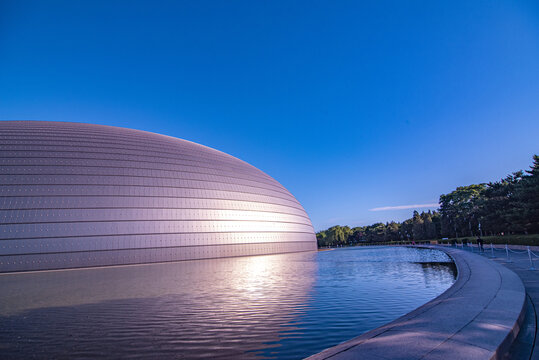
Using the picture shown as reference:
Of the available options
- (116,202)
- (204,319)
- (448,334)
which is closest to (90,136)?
(116,202)

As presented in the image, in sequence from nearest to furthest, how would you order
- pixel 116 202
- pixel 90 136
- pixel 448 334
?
1. pixel 448 334
2. pixel 116 202
3. pixel 90 136

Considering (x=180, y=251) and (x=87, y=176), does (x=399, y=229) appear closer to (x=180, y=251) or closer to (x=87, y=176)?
(x=180, y=251)

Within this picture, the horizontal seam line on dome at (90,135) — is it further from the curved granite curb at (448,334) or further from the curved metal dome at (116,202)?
the curved granite curb at (448,334)

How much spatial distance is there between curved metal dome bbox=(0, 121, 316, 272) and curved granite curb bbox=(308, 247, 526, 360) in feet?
79.5

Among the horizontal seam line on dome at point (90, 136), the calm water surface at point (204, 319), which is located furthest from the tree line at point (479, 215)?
the horizontal seam line on dome at point (90, 136)

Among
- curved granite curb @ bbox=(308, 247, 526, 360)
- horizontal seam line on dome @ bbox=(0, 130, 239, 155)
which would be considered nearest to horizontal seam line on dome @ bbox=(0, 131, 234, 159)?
horizontal seam line on dome @ bbox=(0, 130, 239, 155)

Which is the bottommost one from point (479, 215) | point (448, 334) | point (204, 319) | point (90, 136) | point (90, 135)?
point (204, 319)

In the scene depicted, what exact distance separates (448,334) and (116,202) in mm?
26312

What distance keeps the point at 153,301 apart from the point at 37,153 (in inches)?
985

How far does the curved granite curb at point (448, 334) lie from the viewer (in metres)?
3.20

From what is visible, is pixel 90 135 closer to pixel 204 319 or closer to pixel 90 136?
pixel 90 136

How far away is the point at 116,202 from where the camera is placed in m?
24.9

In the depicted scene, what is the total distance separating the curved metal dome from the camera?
22.0 m

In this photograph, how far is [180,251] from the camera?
26.3 meters
